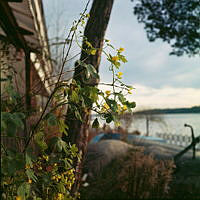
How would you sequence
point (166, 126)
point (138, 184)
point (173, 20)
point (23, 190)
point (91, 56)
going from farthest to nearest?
point (166, 126) → point (173, 20) → point (138, 184) → point (91, 56) → point (23, 190)

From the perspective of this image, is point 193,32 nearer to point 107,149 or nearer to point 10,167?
point 107,149

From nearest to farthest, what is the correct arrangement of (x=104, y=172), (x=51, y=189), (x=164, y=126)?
(x=51, y=189), (x=104, y=172), (x=164, y=126)

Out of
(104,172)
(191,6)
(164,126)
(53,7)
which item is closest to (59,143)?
(104,172)

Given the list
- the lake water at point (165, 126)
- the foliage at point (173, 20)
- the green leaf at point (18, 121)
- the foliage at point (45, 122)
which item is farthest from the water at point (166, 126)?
the green leaf at point (18, 121)

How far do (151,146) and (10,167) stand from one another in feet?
20.5

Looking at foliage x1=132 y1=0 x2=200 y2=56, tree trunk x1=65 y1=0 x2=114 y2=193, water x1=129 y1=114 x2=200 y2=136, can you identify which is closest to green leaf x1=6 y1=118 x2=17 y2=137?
tree trunk x1=65 y1=0 x2=114 y2=193

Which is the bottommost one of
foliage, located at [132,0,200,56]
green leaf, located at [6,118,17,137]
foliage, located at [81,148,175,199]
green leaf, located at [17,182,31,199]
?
foliage, located at [81,148,175,199]

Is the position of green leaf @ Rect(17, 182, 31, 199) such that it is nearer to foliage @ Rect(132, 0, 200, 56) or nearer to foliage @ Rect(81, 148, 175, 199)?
foliage @ Rect(81, 148, 175, 199)

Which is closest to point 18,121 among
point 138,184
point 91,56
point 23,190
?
point 23,190

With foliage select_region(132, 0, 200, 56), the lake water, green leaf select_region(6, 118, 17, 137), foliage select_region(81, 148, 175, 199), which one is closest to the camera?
green leaf select_region(6, 118, 17, 137)

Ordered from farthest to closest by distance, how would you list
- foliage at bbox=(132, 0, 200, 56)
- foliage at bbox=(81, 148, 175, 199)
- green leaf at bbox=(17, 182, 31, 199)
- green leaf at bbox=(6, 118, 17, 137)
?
foliage at bbox=(132, 0, 200, 56), foliage at bbox=(81, 148, 175, 199), green leaf at bbox=(17, 182, 31, 199), green leaf at bbox=(6, 118, 17, 137)

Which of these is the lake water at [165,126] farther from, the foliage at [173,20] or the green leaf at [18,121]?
the green leaf at [18,121]

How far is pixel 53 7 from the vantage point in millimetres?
9031

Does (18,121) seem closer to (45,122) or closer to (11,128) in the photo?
(11,128)
